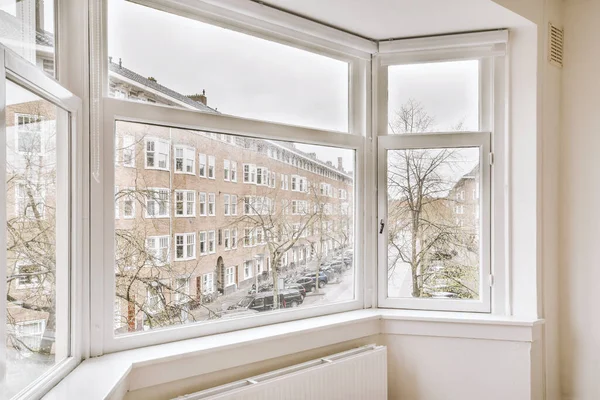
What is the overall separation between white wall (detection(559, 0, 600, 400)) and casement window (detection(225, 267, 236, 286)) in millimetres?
1824

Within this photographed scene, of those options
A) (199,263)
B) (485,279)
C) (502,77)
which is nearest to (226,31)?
(199,263)

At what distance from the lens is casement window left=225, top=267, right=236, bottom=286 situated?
2291 mm

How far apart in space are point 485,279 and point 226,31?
6.13ft

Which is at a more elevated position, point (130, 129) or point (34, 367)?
point (130, 129)

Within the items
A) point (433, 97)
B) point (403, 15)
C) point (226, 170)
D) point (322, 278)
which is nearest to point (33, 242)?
point (226, 170)

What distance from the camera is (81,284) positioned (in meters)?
1.79

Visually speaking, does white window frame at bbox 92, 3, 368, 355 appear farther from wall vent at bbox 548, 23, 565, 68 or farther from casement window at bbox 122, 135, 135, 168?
wall vent at bbox 548, 23, 565, 68

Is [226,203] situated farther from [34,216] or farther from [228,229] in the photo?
[34,216]

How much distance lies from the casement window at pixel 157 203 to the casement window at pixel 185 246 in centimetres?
12

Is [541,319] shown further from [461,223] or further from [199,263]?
[199,263]

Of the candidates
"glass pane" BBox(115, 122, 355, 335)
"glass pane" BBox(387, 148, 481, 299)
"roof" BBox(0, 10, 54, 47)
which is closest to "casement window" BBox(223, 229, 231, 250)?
"glass pane" BBox(115, 122, 355, 335)

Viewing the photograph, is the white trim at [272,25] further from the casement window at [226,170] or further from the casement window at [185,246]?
the casement window at [185,246]

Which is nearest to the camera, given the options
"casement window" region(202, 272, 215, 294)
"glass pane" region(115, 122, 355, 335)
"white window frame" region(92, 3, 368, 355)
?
"white window frame" region(92, 3, 368, 355)

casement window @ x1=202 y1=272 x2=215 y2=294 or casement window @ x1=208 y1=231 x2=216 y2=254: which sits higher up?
casement window @ x1=208 y1=231 x2=216 y2=254
